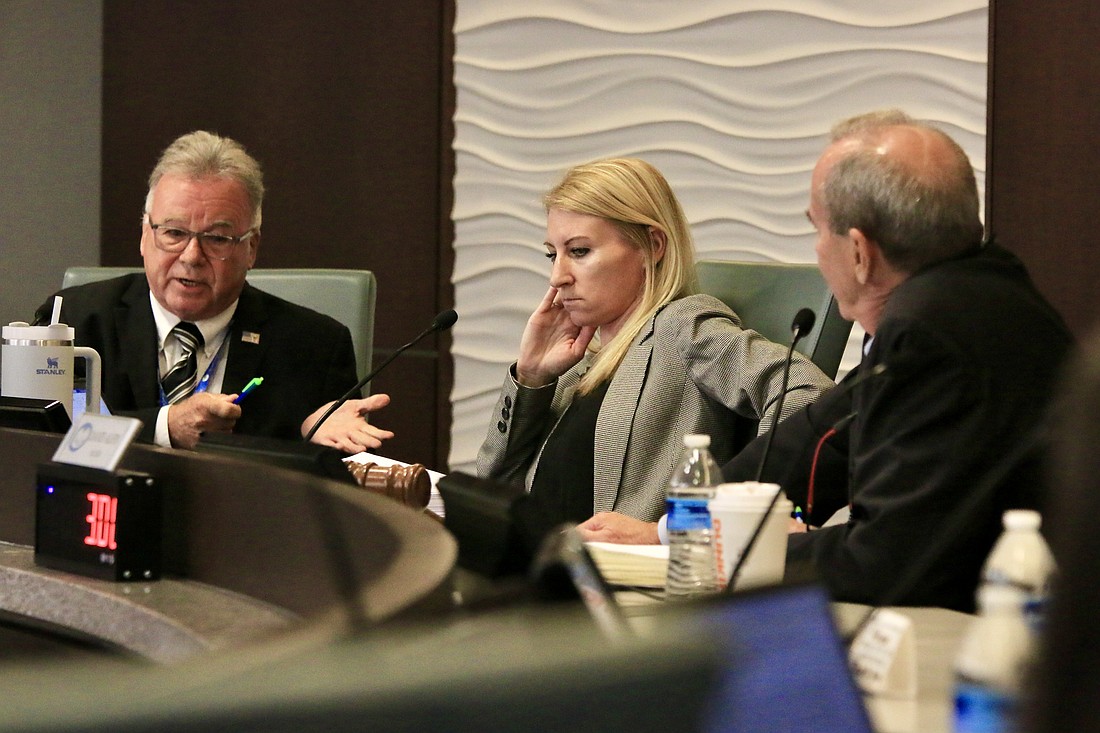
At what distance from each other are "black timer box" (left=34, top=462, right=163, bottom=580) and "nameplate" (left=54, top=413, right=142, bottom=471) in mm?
12

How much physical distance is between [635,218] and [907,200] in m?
1.00

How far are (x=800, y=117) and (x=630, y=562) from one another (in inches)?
112

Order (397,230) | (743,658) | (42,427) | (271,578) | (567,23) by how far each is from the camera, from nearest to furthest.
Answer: (743,658) < (271,578) < (42,427) < (567,23) < (397,230)

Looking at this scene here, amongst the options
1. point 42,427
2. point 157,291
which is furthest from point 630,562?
point 157,291

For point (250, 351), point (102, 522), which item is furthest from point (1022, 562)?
point (250, 351)

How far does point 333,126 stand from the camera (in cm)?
492

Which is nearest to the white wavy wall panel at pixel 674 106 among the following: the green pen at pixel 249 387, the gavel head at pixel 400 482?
the green pen at pixel 249 387

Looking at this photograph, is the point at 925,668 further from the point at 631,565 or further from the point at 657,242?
the point at 657,242

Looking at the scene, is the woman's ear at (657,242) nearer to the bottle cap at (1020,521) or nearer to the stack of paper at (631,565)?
the stack of paper at (631,565)

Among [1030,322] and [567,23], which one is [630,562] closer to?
[1030,322]

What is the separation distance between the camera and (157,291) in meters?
2.91

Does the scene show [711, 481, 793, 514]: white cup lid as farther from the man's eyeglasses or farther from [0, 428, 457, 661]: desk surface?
the man's eyeglasses

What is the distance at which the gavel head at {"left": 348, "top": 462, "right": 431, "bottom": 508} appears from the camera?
6.07 ft

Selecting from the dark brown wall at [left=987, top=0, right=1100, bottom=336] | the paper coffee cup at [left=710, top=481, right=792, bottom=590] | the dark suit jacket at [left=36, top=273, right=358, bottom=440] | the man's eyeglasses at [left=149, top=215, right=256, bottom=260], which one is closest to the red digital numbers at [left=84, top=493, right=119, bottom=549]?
the paper coffee cup at [left=710, top=481, right=792, bottom=590]
